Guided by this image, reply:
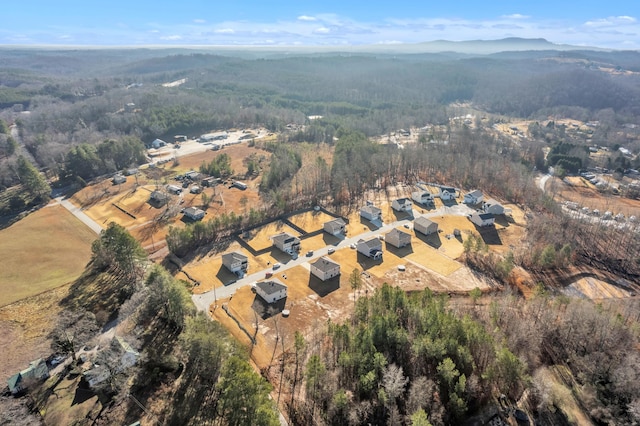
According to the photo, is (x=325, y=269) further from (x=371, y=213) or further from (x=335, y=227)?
(x=371, y=213)

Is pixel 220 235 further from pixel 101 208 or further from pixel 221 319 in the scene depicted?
pixel 101 208

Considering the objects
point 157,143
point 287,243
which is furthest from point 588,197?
point 157,143

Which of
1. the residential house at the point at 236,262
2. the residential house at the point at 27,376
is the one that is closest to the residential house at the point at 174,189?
the residential house at the point at 236,262

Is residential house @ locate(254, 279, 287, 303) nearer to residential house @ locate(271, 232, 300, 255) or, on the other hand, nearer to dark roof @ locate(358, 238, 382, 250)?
residential house @ locate(271, 232, 300, 255)

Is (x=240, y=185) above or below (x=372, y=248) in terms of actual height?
below

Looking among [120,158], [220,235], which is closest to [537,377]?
[220,235]

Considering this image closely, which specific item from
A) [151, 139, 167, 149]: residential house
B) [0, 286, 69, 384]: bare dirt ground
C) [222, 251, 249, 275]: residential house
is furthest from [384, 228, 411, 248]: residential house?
[151, 139, 167, 149]: residential house
